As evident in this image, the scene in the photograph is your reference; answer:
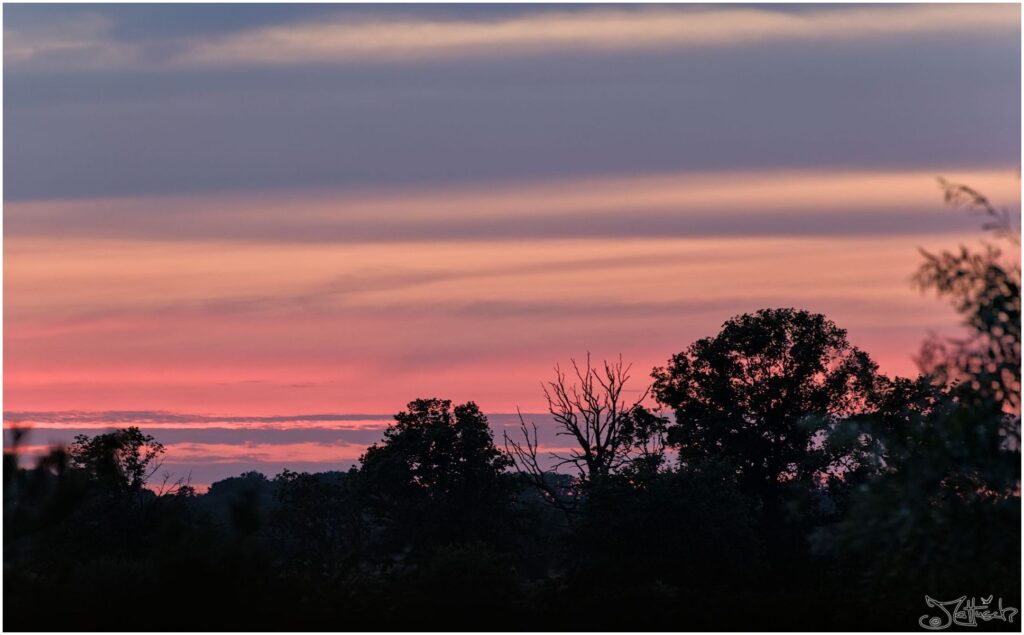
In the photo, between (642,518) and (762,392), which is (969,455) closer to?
(642,518)

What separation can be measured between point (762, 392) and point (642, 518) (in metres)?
17.7

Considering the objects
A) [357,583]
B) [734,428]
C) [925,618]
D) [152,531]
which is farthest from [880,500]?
[734,428]

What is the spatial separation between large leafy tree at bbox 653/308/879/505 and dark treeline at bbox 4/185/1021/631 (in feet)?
0.42

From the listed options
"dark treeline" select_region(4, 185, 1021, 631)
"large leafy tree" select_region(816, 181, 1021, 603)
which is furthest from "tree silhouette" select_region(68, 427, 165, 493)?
"large leafy tree" select_region(816, 181, 1021, 603)

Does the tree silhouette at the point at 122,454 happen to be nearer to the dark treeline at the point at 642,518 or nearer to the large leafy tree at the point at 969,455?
the dark treeline at the point at 642,518

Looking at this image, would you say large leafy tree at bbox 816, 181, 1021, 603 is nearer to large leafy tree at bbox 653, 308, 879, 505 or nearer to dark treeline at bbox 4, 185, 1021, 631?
dark treeline at bbox 4, 185, 1021, 631

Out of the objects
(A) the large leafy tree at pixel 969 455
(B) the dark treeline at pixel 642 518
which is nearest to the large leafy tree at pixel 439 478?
(B) the dark treeline at pixel 642 518

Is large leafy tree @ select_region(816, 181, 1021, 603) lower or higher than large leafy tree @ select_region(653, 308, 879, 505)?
lower

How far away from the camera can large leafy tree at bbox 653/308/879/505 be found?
83938 millimetres

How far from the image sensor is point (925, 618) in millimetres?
43562

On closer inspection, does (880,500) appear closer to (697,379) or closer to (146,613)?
(146,613)

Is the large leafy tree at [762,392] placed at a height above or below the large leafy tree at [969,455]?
above

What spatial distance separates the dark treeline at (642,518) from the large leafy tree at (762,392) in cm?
13

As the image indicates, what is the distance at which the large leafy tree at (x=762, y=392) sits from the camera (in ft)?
275
